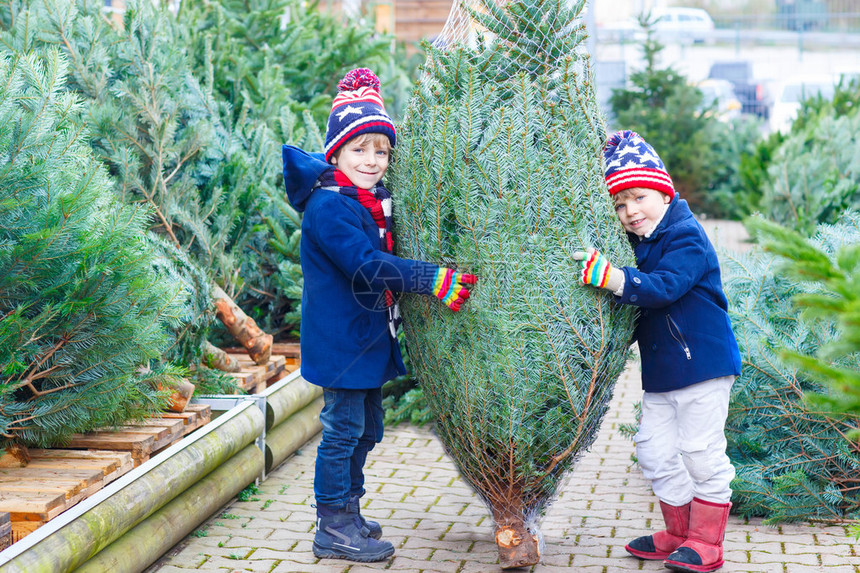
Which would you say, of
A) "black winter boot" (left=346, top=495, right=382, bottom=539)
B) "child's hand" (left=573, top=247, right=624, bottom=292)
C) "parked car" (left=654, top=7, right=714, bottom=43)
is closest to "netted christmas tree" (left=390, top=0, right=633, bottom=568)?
"child's hand" (left=573, top=247, right=624, bottom=292)

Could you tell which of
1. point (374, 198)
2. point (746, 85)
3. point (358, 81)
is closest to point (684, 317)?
point (374, 198)

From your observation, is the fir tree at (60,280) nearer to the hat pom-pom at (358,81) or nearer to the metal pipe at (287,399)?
the hat pom-pom at (358,81)

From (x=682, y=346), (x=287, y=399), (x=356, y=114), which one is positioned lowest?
(x=287, y=399)

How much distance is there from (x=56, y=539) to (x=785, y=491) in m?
3.05

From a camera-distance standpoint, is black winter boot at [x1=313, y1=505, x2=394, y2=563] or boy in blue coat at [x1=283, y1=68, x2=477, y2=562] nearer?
boy in blue coat at [x1=283, y1=68, x2=477, y2=562]

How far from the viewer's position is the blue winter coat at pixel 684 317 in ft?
11.3

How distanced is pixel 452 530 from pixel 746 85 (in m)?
18.6

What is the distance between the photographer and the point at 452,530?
13.7 ft

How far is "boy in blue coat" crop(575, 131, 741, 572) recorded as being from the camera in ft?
11.5

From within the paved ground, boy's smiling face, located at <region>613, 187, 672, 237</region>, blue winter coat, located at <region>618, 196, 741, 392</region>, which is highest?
boy's smiling face, located at <region>613, 187, 672, 237</region>

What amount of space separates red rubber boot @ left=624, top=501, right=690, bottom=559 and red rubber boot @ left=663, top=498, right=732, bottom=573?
0.10m

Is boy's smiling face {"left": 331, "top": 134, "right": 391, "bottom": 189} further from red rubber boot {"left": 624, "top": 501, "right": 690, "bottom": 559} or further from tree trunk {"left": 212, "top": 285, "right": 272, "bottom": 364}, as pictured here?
tree trunk {"left": 212, "top": 285, "right": 272, "bottom": 364}

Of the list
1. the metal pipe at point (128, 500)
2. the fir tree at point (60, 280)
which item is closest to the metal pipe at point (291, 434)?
the metal pipe at point (128, 500)

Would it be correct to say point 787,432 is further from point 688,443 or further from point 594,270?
point 594,270
